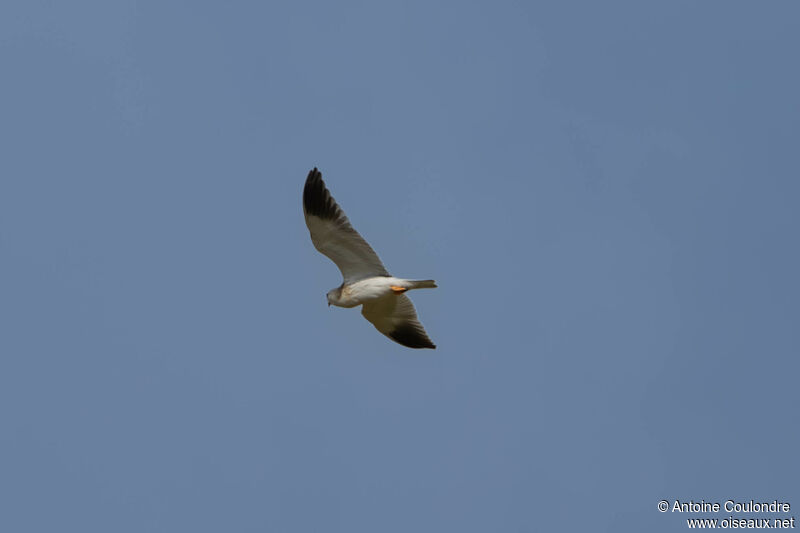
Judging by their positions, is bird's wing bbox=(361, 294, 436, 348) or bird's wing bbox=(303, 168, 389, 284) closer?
→ bird's wing bbox=(303, 168, 389, 284)

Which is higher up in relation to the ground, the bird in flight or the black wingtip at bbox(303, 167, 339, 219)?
the black wingtip at bbox(303, 167, 339, 219)

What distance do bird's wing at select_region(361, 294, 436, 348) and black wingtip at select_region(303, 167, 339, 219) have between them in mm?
2294

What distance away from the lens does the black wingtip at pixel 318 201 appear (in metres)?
16.1

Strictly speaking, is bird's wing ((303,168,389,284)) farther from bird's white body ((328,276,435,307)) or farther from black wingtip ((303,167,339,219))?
bird's white body ((328,276,435,307))

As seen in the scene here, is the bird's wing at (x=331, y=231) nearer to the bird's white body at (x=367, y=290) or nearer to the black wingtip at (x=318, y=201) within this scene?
the black wingtip at (x=318, y=201)

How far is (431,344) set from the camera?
18.2 meters

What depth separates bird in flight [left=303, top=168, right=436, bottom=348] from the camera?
16141 millimetres

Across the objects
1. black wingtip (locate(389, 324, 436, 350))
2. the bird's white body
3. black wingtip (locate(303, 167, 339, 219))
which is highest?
black wingtip (locate(303, 167, 339, 219))

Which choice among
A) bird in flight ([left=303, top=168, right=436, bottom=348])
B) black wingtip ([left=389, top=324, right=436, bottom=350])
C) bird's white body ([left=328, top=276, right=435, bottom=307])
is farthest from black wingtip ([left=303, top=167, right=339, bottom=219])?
black wingtip ([left=389, top=324, right=436, bottom=350])

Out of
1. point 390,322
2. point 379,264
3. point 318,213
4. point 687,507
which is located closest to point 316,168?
point 318,213

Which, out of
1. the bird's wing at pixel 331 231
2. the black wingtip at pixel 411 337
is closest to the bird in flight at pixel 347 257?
the bird's wing at pixel 331 231

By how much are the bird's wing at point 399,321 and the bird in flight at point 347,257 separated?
0.07m

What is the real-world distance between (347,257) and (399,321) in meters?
2.17

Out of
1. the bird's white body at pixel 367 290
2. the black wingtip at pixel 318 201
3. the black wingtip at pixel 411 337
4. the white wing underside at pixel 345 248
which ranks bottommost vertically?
the black wingtip at pixel 411 337
